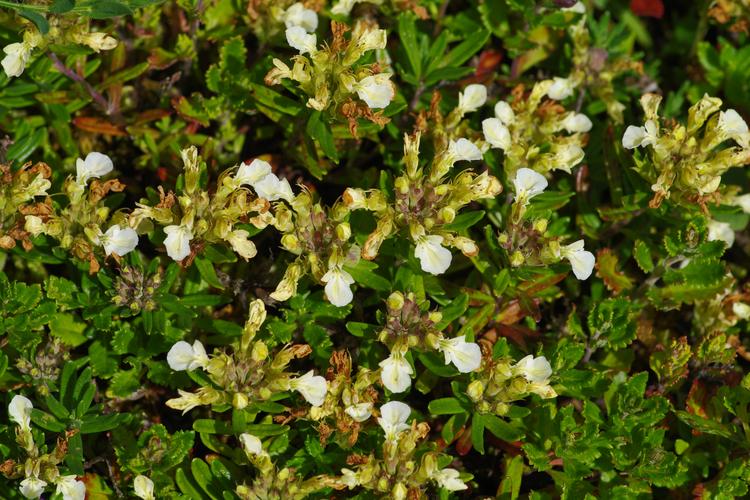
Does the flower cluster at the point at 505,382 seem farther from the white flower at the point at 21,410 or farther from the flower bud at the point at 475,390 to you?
the white flower at the point at 21,410

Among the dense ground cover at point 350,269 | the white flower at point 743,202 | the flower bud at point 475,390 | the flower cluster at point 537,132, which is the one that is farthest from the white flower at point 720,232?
the flower bud at point 475,390

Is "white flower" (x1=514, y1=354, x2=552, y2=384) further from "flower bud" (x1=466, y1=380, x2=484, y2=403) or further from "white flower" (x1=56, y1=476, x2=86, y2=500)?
"white flower" (x1=56, y1=476, x2=86, y2=500)

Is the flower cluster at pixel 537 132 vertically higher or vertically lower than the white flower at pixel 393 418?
higher

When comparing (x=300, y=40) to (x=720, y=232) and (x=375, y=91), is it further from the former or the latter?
(x=720, y=232)

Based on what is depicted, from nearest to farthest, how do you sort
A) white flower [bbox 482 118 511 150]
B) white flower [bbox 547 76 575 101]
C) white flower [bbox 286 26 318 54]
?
white flower [bbox 286 26 318 54], white flower [bbox 482 118 511 150], white flower [bbox 547 76 575 101]

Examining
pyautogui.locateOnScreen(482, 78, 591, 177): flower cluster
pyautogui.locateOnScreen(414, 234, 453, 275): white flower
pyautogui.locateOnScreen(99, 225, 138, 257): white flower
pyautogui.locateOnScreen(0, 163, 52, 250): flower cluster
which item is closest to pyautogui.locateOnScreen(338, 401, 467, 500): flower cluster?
pyautogui.locateOnScreen(414, 234, 453, 275): white flower

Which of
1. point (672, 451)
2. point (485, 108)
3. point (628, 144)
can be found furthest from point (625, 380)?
point (485, 108)

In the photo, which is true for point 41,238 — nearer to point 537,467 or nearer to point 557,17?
point 537,467
